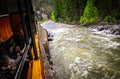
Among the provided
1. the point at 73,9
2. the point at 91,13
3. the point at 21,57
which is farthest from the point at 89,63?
the point at 73,9

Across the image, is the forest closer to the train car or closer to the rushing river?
the rushing river

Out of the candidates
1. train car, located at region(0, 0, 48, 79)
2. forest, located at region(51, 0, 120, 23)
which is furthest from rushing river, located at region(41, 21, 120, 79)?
forest, located at region(51, 0, 120, 23)

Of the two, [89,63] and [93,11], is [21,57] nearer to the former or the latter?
[89,63]

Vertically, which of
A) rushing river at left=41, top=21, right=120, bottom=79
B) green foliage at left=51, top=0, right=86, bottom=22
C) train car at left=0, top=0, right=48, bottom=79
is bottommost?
green foliage at left=51, top=0, right=86, bottom=22

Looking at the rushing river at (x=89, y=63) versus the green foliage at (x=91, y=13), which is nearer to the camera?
the rushing river at (x=89, y=63)

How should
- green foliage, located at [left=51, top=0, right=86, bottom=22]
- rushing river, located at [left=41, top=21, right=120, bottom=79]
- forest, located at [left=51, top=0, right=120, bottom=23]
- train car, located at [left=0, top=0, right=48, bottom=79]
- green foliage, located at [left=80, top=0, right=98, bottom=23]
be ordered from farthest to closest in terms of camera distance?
green foliage, located at [left=51, top=0, right=86, bottom=22]
green foliage, located at [left=80, top=0, right=98, bottom=23]
forest, located at [left=51, top=0, right=120, bottom=23]
rushing river, located at [left=41, top=21, right=120, bottom=79]
train car, located at [left=0, top=0, right=48, bottom=79]

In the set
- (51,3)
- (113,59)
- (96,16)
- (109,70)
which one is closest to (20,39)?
(109,70)

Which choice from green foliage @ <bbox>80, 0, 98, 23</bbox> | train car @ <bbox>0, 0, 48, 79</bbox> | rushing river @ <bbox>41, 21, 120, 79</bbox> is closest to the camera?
train car @ <bbox>0, 0, 48, 79</bbox>

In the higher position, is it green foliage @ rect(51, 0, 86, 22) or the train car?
the train car

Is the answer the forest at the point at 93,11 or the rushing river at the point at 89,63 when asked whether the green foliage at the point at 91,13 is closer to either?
the forest at the point at 93,11

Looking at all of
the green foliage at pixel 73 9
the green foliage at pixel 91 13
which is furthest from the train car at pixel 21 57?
the green foliage at pixel 73 9

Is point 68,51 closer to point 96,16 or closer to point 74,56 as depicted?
point 74,56

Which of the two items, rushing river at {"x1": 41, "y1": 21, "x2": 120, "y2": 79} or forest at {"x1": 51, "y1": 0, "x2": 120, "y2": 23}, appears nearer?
rushing river at {"x1": 41, "y1": 21, "x2": 120, "y2": 79}

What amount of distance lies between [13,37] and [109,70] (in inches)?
212
